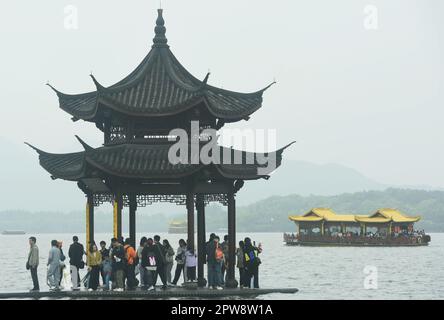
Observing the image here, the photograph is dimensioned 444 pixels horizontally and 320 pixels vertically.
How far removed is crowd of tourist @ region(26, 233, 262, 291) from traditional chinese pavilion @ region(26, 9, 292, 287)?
0.54 m

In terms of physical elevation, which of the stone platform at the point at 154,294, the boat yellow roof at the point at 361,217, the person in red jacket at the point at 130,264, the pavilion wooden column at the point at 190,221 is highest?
the boat yellow roof at the point at 361,217

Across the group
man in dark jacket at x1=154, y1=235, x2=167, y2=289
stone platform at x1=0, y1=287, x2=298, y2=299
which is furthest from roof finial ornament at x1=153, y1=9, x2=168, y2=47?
stone platform at x1=0, y1=287, x2=298, y2=299

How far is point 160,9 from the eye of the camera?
130ft

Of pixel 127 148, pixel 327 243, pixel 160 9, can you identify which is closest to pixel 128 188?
pixel 127 148

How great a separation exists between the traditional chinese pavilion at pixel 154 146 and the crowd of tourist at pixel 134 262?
1.77 feet

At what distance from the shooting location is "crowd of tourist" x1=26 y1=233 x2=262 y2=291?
3641 cm

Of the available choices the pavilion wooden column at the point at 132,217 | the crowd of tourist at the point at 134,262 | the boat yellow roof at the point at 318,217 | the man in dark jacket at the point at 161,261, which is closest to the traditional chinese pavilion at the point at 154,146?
the pavilion wooden column at the point at 132,217

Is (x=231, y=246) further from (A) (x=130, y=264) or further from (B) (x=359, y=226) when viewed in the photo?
(B) (x=359, y=226)

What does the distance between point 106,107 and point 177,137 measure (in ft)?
9.20

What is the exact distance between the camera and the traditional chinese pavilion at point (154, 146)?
3700 centimetres

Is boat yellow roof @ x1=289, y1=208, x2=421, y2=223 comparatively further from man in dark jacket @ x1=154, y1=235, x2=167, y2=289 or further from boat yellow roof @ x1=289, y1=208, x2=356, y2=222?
man in dark jacket @ x1=154, y1=235, x2=167, y2=289

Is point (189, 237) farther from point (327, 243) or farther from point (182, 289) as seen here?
point (327, 243)

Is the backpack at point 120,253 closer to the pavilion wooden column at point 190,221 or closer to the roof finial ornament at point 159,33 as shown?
the pavilion wooden column at point 190,221
